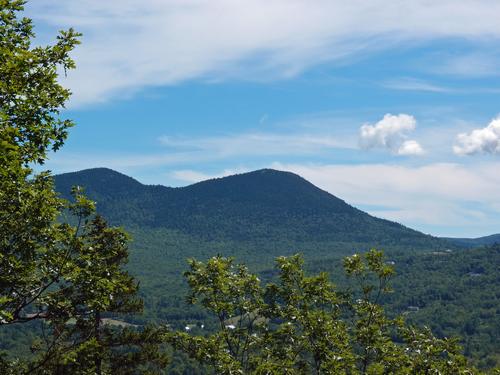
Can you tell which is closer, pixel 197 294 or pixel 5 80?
pixel 5 80

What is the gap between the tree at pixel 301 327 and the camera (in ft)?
67.6

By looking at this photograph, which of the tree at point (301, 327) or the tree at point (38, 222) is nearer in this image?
the tree at point (38, 222)

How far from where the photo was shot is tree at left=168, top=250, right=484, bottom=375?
67.6ft

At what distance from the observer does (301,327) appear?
22.5m

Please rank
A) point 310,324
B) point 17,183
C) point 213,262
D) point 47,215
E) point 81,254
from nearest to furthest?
point 17,183, point 47,215, point 81,254, point 310,324, point 213,262

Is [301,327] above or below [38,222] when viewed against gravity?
below

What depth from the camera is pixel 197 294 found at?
23969mm

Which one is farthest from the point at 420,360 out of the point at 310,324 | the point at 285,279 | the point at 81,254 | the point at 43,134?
the point at 43,134

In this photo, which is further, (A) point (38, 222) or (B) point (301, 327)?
(B) point (301, 327)

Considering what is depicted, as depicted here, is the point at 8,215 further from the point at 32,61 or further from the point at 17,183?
the point at 32,61

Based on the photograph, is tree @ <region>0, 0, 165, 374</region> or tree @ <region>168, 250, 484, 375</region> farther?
tree @ <region>168, 250, 484, 375</region>

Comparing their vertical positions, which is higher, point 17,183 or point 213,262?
point 17,183

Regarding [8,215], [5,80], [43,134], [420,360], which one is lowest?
[420,360]

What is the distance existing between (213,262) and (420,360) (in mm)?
9022
